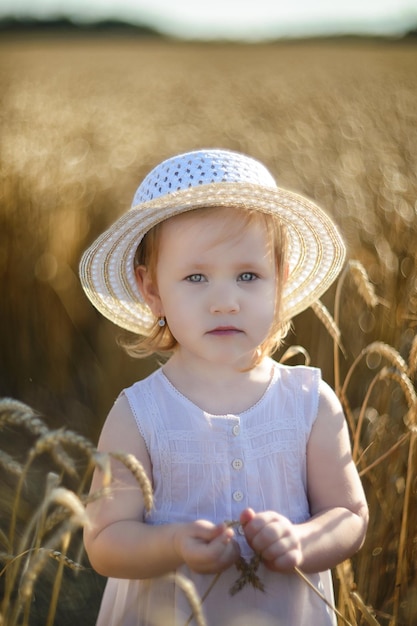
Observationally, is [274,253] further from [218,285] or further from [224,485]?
[224,485]

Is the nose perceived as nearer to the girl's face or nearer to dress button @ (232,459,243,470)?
the girl's face

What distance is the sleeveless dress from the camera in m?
1.75

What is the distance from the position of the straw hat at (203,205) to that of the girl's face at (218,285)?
0.18 ft

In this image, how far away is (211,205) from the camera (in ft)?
6.07

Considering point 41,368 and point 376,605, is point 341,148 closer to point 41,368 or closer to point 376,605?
point 41,368

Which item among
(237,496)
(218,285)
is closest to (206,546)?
(237,496)

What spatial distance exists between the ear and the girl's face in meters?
0.11

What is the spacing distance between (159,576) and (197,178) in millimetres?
795

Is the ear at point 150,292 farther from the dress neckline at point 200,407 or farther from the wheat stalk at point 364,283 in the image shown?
the wheat stalk at point 364,283

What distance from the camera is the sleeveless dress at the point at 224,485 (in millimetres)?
1746

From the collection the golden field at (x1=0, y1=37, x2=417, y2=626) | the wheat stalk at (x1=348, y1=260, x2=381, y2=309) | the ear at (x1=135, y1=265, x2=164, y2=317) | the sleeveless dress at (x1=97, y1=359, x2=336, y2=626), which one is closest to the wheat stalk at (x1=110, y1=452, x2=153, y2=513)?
the golden field at (x1=0, y1=37, x2=417, y2=626)

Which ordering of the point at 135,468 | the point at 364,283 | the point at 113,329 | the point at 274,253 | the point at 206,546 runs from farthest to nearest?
1. the point at 113,329
2. the point at 364,283
3. the point at 274,253
4. the point at 206,546
5. the point at 135,468

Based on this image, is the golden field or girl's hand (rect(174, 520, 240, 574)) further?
the golden field

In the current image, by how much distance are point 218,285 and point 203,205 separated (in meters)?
0.18
